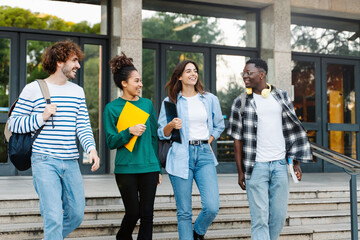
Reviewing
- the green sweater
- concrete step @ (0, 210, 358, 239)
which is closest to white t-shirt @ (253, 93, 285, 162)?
the green sweater

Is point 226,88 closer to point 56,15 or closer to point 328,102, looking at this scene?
point 328,102

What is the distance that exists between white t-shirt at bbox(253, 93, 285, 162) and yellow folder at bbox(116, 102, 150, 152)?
1042 millimetres

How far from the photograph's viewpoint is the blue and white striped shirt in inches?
138

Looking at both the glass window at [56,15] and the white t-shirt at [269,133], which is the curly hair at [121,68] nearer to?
the white t-shirt at [269,133]

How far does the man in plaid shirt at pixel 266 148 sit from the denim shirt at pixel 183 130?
493mm

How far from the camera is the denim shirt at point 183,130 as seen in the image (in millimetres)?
4406

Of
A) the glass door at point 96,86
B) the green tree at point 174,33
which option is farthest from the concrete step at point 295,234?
the green tree at point 174,33

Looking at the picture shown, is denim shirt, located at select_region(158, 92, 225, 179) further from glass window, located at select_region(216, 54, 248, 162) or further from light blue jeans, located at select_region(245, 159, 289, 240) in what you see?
glass window, located at select_region(216, 54, 248, 162)

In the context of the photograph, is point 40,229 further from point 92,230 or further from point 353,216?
point 353,216

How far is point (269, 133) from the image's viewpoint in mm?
4090

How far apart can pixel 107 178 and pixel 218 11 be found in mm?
4772

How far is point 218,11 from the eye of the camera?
1083 centimetres

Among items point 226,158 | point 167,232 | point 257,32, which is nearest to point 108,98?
point 226,158

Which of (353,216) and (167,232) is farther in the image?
(167,232)
